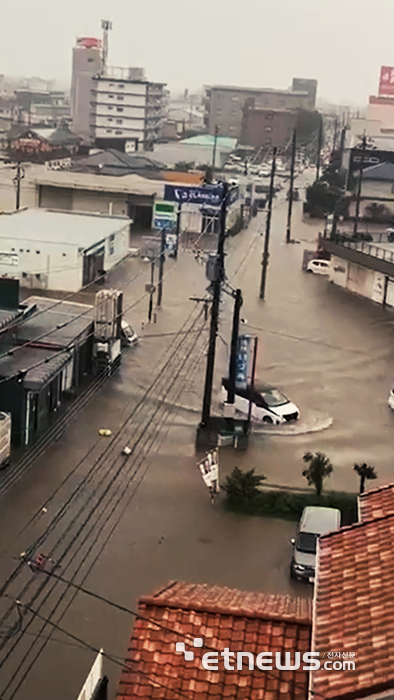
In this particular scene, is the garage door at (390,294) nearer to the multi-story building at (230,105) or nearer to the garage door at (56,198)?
the garage door at (56,198)

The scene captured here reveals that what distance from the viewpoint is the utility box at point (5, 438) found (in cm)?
422

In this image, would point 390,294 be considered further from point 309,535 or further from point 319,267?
point 309,535

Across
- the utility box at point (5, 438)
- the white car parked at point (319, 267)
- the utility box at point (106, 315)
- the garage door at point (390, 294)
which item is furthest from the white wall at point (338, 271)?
the utility box at point (5, 438)

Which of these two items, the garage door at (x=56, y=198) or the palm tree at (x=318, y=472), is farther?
the garage door at (x=56, y=198)

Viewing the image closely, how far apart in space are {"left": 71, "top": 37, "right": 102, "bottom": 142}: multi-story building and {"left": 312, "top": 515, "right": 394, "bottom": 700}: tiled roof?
1163 inches

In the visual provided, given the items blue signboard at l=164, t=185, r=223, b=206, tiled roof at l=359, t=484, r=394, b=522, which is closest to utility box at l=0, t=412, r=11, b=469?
tiled roof at l=359, t=484, r=394, b=522

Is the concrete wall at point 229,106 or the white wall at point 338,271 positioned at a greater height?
the concrete wall at point 229,106

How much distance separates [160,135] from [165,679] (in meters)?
28.7

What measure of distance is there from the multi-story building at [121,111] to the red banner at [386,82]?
8444 mm

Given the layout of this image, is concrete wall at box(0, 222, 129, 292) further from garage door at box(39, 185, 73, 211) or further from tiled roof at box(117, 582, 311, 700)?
tiled roof at box(117, 582, 311, 700)

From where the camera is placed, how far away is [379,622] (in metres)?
1.58

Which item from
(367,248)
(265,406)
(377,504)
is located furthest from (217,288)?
(367,248)

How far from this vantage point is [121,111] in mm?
25438

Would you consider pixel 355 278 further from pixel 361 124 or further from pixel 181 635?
pixel 361 124
